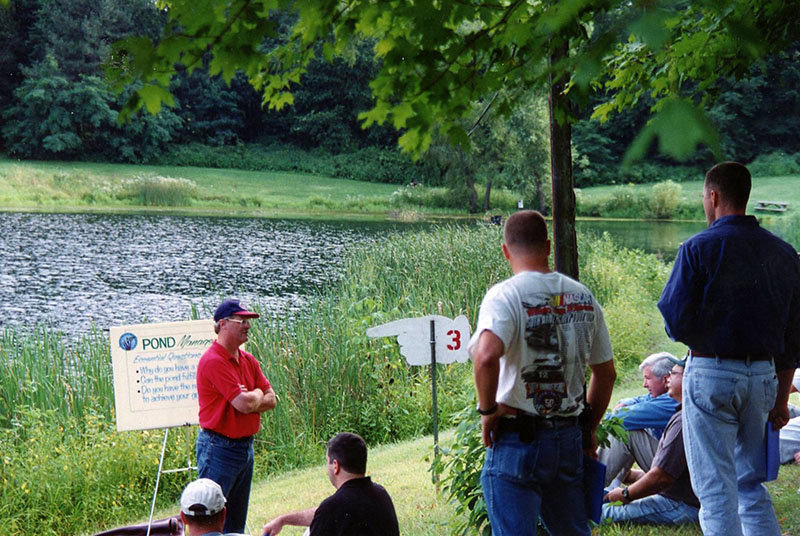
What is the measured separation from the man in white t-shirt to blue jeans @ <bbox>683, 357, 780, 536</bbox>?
71cm

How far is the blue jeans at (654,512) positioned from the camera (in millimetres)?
4469

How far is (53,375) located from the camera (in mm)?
8492

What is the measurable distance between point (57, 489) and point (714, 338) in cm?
553

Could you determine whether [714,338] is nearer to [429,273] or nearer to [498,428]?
[498,428]

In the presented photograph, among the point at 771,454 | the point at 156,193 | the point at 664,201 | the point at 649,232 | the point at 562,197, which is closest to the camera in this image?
the point at 771,454

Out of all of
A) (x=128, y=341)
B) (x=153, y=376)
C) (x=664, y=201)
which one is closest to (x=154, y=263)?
(x=128, y=341)

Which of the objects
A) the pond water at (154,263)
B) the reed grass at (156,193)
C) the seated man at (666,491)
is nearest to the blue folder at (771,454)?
the seated man at (666,491)

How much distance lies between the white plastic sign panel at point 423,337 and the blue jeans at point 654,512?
61.4 inches

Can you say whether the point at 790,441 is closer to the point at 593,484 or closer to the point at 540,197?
the point at 593,484

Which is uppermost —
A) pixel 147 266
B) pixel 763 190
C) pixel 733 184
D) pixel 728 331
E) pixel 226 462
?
pixel 733 184

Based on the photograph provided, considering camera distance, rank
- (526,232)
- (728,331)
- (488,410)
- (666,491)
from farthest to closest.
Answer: (666,491), (728,331), (526,232), (488,410)

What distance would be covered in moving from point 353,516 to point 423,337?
244 centimetres

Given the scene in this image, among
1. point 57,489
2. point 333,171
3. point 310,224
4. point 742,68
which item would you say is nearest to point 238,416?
point 57,489

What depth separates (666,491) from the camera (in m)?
4.50
